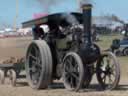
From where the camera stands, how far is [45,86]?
1538 centimetres

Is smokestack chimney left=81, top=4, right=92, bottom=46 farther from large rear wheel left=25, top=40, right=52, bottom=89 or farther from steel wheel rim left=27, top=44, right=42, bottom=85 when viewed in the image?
steel wheel rim left=27, top=44, right=42, bottom=85

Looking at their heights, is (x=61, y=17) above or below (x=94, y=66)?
above

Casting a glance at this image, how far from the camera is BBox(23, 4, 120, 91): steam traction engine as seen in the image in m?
14.4

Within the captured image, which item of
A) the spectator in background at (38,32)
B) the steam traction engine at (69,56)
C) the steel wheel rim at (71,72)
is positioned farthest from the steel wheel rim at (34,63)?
the steel wheel rim at (71,72)

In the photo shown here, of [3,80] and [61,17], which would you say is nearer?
[61,17]

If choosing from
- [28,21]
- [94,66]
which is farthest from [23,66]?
[94,66]

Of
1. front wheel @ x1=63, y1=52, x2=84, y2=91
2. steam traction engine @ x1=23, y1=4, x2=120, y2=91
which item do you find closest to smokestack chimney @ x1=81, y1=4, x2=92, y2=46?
steam traction engine @ x1=23, y1=4, x2=120, y2=91

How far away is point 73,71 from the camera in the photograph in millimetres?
14633

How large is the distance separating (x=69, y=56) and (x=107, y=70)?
124 cm

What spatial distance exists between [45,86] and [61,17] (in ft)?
6.62

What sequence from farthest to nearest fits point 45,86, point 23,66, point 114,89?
point 23,66, point 45,86, point 114,89

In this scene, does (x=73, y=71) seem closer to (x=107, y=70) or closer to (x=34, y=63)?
(x=107, y=70)

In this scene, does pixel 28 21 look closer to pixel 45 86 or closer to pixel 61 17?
pixel 61 17

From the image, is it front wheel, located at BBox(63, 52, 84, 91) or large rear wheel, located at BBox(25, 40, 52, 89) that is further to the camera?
large rear wheel, located at BBox(25, 40, 52, 89)
